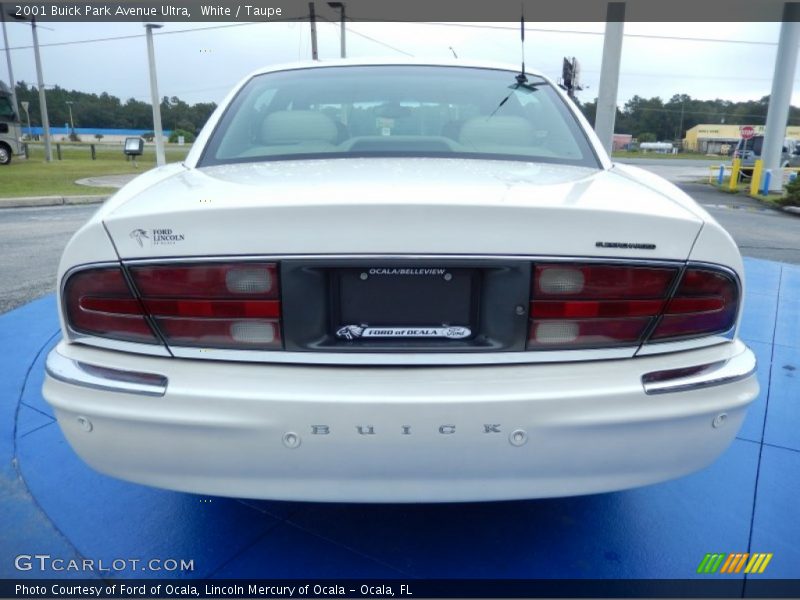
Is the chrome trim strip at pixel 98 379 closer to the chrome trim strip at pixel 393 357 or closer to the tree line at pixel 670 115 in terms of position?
the chrome trim strip at pixel 393 357

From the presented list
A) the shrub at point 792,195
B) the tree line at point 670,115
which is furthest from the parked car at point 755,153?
the tree line at point 670,115

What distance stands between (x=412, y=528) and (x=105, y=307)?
1274 millimetres

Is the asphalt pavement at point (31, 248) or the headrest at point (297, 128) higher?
the headrest at point (297, 128)

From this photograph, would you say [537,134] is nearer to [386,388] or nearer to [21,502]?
[386,388]

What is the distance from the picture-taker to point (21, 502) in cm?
234

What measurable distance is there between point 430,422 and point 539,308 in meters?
0.41

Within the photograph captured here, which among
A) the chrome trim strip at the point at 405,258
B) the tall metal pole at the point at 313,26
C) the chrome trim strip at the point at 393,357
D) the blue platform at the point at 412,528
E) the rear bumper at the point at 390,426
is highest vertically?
the tall metal pole at the point at 313,26

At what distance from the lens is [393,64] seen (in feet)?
9.58

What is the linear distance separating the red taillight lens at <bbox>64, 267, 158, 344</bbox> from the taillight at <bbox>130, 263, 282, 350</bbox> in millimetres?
44

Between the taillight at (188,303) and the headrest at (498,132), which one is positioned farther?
the headrest at (498,132)

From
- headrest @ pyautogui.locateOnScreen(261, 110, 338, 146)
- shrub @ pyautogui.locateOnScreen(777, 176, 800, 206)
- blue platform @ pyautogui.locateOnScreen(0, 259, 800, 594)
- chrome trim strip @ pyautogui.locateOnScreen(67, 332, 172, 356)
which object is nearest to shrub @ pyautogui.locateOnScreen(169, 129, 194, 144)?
shrub @ pyautogui.locateOnScreen(777, 176, 800, 206)

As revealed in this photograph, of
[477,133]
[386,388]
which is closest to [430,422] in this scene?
[386,388]

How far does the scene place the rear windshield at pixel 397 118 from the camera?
7.88ft

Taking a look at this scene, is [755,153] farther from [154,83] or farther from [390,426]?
[390,426]
